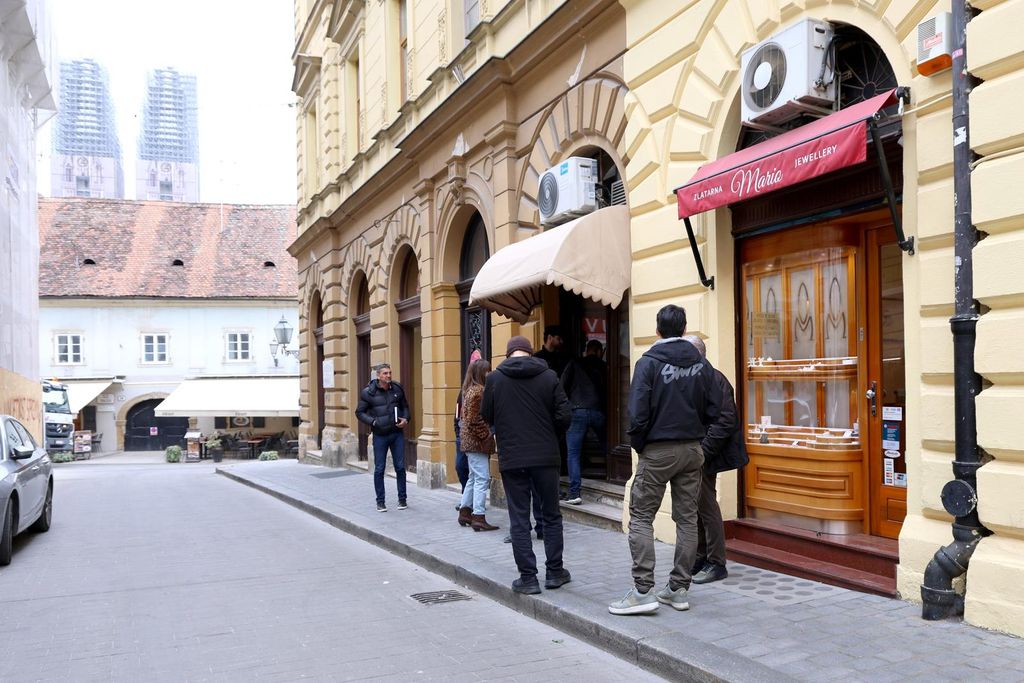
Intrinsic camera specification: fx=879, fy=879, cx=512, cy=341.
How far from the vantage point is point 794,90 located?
6.38 metres

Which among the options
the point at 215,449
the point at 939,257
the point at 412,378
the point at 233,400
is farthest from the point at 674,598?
the point at 215,449

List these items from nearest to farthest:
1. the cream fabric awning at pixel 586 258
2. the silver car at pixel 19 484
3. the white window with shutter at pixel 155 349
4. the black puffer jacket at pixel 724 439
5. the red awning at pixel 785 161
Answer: the red awning at pixel 785 161
the black puffer jacket at pixel 724 439
the cream fabric awning at pixel 586 258
the silver car at pixel 19 484
the white window with shutter at pixel 155 349

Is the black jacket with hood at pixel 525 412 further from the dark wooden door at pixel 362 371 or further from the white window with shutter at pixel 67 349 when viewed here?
the white window with shutter at pixel 67 349

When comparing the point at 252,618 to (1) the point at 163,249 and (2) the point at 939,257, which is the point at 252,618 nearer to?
(2) the point at 939,257

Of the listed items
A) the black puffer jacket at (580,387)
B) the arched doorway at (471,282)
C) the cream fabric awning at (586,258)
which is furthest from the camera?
the arched doorway at (471,282)

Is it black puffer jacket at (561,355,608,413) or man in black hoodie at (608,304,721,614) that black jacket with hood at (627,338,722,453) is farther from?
black puffer jacket at (561,355,608,413)

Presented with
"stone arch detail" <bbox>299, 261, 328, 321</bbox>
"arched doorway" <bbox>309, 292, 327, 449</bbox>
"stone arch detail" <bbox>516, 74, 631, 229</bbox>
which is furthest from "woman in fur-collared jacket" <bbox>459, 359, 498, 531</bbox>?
"arched doorway" <bbox>309, 292, 327, 449</bbox>

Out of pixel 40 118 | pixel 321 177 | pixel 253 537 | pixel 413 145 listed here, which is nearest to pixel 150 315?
pixel 40 118

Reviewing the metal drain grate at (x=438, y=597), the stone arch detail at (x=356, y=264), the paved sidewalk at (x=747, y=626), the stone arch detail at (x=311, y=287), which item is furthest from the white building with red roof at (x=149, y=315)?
the paved sidewalk at (x=747, y=626)

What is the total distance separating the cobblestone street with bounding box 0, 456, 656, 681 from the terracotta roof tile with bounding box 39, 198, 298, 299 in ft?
109

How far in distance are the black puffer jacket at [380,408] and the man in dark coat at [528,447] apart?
4347 mm

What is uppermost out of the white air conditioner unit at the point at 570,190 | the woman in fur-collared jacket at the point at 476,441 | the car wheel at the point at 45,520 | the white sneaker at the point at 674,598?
the white air conditioner unit at the point at 570,190

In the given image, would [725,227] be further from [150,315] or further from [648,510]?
[150,315]

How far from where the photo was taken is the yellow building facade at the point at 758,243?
5.09m
